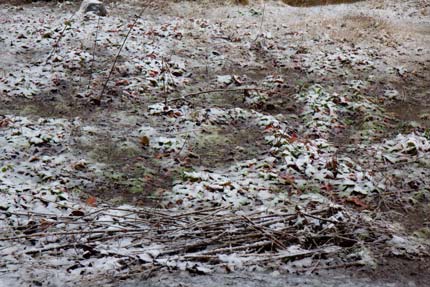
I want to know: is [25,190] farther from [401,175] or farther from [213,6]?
[213,6]

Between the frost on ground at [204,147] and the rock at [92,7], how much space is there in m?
0.55

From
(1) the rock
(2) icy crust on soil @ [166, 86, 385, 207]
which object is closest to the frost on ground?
(2) icy crust on soil @ [166, 86, 385, 207]

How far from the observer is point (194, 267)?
4.56 m

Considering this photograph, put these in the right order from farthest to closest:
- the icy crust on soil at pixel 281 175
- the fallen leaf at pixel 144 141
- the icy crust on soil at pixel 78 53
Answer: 1. the icy crust on soil at pixel 78 53
2. the fallen leaf at pixel 144 141
3. the icy crust on soil at pixel 281 175

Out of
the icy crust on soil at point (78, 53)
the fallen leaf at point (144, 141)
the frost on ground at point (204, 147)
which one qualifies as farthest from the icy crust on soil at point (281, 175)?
the icy crust on soil at point (78, 53)

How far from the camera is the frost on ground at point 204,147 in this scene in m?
4.86

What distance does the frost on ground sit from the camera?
15.9ft

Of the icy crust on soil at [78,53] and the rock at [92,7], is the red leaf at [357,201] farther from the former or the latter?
the rock at [92,7]

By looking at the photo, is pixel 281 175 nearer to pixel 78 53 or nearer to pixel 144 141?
pixel 144 141

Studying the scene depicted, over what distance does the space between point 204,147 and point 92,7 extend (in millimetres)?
8600

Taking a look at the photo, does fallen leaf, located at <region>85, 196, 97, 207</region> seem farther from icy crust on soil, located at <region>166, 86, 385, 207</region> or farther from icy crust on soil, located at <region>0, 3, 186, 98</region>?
icy crust on soil, located at <region>0, 3, 186, 98</region>

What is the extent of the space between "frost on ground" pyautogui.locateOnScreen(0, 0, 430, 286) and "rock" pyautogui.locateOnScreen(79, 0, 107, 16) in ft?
1.80

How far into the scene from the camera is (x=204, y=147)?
7.46m

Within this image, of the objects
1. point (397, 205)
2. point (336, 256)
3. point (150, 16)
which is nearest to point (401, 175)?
point (397, 205)
